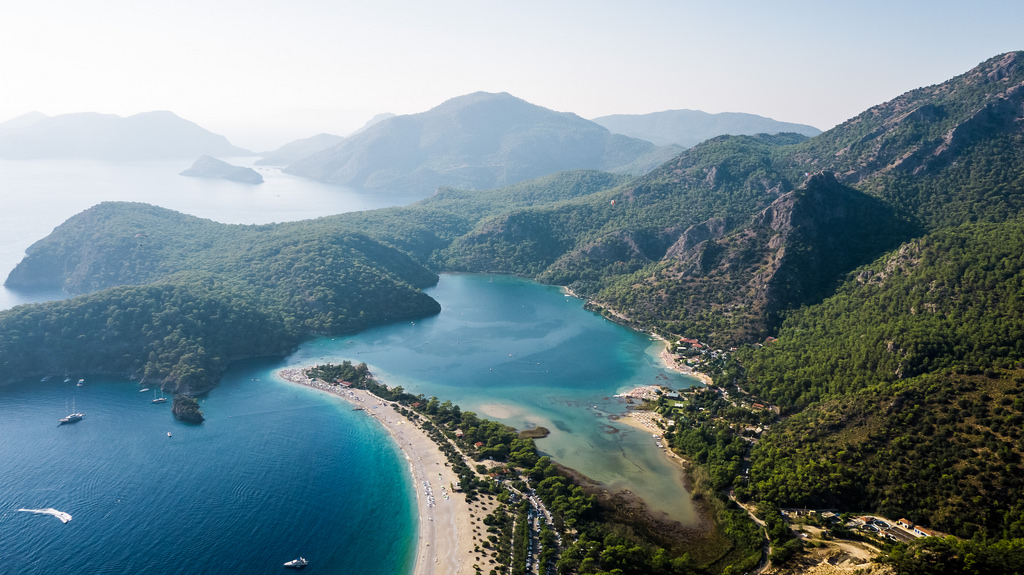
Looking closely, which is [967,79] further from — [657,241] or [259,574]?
[259,574]

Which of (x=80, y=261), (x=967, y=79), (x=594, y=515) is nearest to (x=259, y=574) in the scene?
(x=594, y=515)

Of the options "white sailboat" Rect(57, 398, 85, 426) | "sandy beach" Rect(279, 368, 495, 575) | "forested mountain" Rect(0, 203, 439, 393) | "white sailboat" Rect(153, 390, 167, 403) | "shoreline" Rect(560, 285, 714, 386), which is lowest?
"sandy beach" Rect(279, 368, 495, 575)

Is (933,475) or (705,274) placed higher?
(705,274)

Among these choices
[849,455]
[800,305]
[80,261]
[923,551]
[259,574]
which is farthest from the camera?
[80,261]

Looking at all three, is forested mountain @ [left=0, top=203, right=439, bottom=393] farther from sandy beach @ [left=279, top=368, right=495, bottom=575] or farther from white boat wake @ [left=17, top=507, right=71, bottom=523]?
sandy beach @ [left=279, top=368, right=495, bottom=575]

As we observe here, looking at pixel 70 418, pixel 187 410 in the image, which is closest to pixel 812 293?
pixel 187 410

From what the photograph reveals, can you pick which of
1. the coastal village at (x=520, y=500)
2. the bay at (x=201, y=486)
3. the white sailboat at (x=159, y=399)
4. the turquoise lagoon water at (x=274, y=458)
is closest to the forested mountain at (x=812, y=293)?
the coastal village at (x=520, y=500)

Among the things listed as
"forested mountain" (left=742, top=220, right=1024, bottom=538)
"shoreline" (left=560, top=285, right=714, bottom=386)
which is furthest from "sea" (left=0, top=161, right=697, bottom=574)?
"forested mountain" (left=742, top=220, right=1024, bottom=538)
